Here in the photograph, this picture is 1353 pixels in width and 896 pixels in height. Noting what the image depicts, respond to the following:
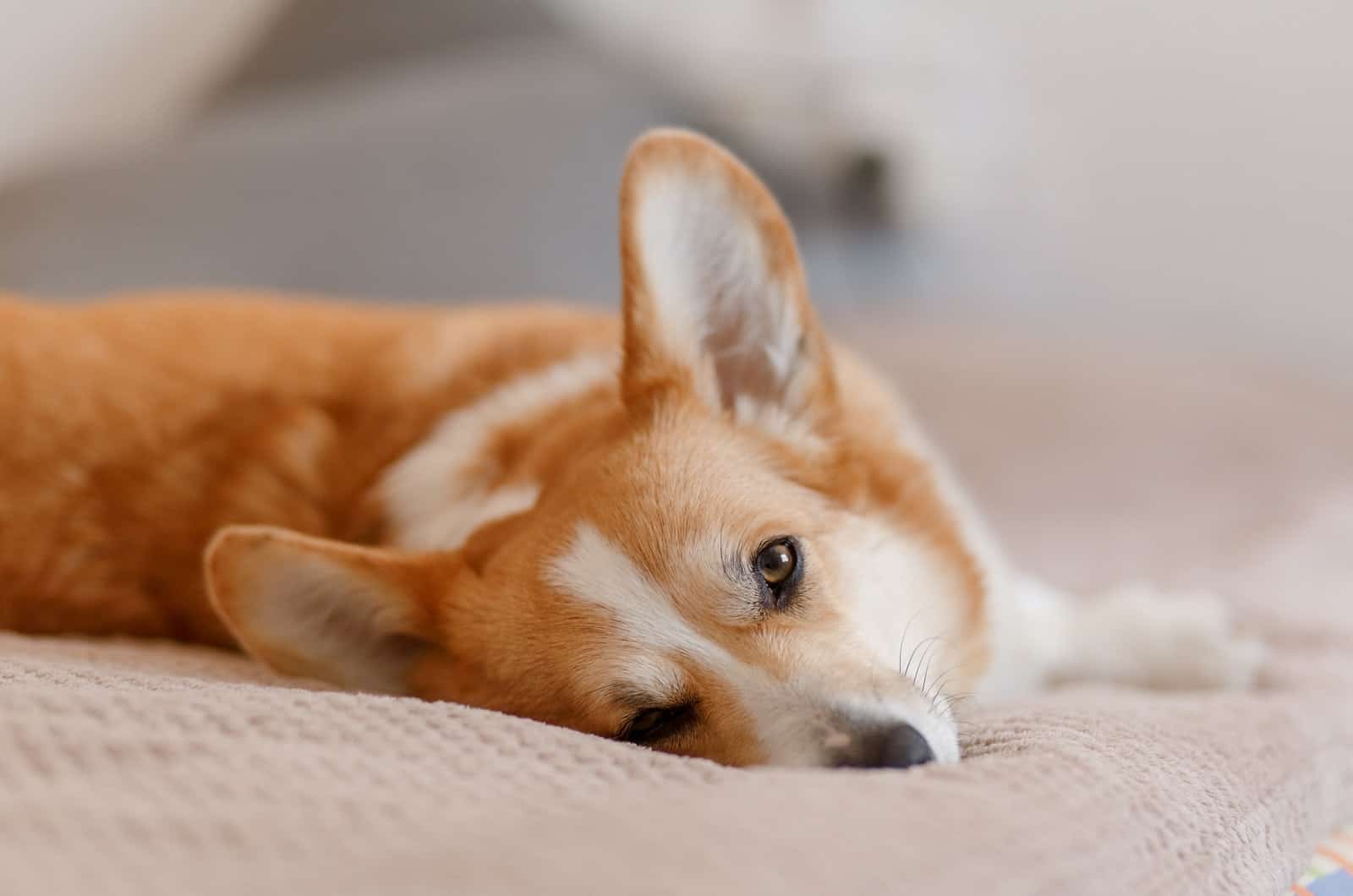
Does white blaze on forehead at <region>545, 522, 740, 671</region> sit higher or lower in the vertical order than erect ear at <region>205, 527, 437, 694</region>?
higher

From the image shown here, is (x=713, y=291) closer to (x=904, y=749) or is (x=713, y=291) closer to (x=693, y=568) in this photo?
(x=693, y=568)

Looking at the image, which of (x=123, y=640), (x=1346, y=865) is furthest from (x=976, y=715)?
(x=123, y=640)

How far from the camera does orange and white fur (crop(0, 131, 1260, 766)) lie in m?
1.35

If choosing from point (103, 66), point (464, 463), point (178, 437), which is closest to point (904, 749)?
point (464, 463)

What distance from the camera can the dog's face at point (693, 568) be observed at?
1314mm

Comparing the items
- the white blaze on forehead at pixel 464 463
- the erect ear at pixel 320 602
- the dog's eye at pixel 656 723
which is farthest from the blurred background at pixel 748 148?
the dog's eye at pixel 656 723

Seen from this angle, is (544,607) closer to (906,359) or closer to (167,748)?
(167,748)

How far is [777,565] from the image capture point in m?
1.43

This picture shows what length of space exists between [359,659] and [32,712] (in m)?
0.52

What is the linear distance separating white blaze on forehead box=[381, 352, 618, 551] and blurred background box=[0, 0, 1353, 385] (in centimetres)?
142

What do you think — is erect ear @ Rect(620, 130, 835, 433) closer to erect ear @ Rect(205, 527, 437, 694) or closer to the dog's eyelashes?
the dog's eyelashes

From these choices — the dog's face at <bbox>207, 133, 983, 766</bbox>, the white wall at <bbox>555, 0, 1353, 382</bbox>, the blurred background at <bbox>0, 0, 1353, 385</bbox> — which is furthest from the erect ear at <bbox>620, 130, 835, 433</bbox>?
the white wall at <bbox>555, 0, 1353, 382</bbox>

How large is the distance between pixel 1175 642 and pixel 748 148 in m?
2.52

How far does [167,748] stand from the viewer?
1018 millimetres
